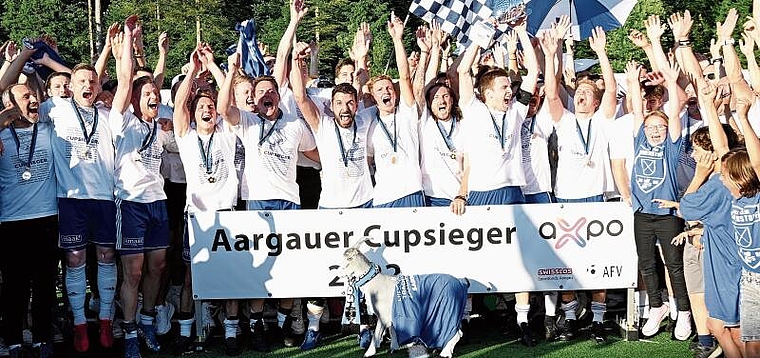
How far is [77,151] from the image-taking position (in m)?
6.99

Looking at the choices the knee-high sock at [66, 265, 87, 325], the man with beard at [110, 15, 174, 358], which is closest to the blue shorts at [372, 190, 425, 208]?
the man with beard at [110, 15, 174, 358]

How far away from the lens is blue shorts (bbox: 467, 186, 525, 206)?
7.48 m

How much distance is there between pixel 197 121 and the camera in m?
7.30

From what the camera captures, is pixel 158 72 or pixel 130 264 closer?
pixel 130 264

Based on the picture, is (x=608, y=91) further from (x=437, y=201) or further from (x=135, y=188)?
(x=135, y=188)

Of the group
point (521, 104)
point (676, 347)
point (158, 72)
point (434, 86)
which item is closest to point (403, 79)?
point (434, 86)

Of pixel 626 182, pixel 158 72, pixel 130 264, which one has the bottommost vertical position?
pixel 130 264

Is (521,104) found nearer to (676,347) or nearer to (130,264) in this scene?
(676,347)

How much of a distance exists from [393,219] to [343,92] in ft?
3.57

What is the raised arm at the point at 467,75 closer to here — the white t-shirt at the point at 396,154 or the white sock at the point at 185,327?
the white t-shirt at the point at 396,154

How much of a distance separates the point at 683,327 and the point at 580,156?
157 cm

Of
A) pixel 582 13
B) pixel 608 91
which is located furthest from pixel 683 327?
pixel 582 13

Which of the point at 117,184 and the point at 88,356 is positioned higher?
the point at 117,184

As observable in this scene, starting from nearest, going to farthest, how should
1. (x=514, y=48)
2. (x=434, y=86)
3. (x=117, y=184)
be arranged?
(x=117, y=184)
(x=434, y=86)
(x=514, y=48)
